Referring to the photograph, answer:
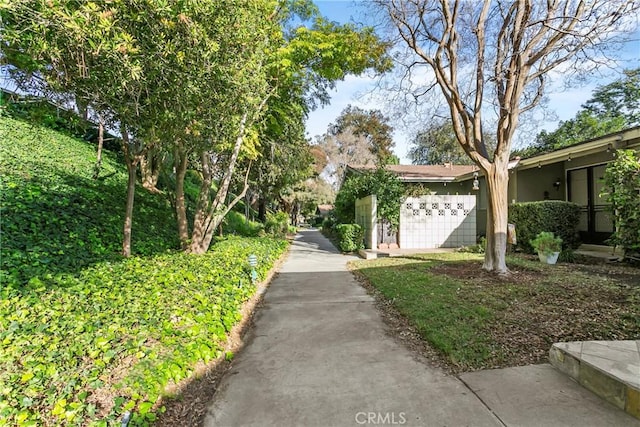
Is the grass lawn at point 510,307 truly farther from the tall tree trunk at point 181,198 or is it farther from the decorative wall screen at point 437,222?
the tall tree trunk at point 181,198

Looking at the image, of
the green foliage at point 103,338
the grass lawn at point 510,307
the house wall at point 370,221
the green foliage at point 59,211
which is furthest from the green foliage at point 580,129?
the green foliage at point 103,338

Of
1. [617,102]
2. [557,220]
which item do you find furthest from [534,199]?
[617,102]

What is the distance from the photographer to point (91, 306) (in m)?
3.22

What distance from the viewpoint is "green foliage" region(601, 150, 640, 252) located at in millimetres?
6499

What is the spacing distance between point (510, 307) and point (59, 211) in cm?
787

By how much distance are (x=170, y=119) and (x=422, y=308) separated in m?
4.39

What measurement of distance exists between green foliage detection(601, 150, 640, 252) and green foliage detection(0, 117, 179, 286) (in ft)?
33.2

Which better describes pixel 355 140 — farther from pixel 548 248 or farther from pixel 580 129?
pixel 548 248

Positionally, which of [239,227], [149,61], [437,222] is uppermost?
[149,61]

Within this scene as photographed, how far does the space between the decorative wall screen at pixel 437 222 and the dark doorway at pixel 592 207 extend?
10.7 feet

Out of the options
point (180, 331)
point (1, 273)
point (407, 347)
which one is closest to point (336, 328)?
point (407, 347)

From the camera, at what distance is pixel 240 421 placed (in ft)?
7.77

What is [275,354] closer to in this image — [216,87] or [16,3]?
[216,87]

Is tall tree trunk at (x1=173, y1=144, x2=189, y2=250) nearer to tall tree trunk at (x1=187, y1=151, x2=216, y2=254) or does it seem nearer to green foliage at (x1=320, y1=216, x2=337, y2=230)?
tall tree trunk at (x1=187, y1=151, x2=216, y2=254)
